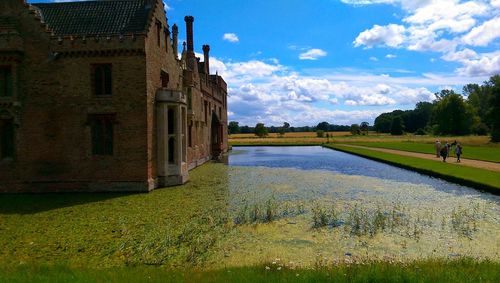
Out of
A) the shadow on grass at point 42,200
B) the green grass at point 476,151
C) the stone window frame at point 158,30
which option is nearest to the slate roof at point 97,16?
the stone window frame at point 158,30

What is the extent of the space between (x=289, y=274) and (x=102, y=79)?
18294 millimetres

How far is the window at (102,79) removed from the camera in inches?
875

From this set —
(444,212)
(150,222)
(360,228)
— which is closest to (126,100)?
(150,222)

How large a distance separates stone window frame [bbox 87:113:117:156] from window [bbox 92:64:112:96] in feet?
4.64

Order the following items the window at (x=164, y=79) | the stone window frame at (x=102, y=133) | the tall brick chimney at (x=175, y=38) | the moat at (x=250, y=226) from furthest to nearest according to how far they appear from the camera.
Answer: the tall brick chimney at (x=175, y=38)
the window at (x=164, y=79)
the stone window frame at (x=102, y=133)
the moat at (x=250, y=226)

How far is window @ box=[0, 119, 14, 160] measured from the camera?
2184 centimetres

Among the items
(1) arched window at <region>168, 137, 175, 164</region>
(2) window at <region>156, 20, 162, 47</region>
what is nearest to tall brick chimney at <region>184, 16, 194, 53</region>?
(2) window at <region>156, 20, 162, 47</region>

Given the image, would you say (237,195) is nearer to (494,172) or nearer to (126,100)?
(126,100)

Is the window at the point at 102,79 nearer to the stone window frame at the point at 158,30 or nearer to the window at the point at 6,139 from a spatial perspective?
the stone window frame at the point at 158,30

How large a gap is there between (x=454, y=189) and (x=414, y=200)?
4556mm

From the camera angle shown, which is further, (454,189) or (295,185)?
(295,185)

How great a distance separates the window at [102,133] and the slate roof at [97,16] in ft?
17.2

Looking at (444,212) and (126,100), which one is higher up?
(126,100)

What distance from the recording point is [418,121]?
168m
